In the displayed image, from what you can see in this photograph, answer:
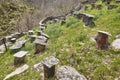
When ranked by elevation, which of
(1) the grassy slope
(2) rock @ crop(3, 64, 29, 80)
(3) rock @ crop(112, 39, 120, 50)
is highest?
(3) rock @ crop(112, 39, 120, 50)

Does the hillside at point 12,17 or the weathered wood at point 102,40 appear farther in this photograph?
the hillside at point 12,17

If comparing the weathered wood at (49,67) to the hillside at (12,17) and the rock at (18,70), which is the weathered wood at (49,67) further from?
the hillside at (12,17)

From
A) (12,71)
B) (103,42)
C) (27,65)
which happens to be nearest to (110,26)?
(103,42)

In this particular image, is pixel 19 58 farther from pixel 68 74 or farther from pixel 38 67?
pixel 68 74

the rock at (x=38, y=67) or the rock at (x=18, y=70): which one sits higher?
the rock at (x=38, y=67)

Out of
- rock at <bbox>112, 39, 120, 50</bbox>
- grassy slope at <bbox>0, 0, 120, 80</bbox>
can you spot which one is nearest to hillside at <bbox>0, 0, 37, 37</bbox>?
grassy slope at <bbox>0, 0, 120, 80</bbox>

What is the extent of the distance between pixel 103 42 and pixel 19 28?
94.8 feet

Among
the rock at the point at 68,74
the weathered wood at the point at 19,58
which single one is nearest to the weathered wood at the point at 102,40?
the rock at the point at 68,74

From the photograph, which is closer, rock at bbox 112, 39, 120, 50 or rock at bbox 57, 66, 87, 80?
rock at bbox 57, 66, 87, 80

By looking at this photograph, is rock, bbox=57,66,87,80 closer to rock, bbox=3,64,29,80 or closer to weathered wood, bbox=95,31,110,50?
weathered wood, bbox=95,31,110,50

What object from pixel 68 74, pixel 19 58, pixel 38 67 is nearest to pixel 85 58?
pixel 68 74

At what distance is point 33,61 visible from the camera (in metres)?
7.78

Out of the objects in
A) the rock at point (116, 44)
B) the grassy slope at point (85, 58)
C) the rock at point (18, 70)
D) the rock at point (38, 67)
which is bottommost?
the rock at point (18, 70)

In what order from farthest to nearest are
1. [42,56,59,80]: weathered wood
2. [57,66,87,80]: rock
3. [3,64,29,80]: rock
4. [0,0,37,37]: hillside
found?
[0,0,37,37]: hillside → [3,64,29,80]: rock → [42,56,59,80]: weathered wood → [57,66,87,80]: rock
